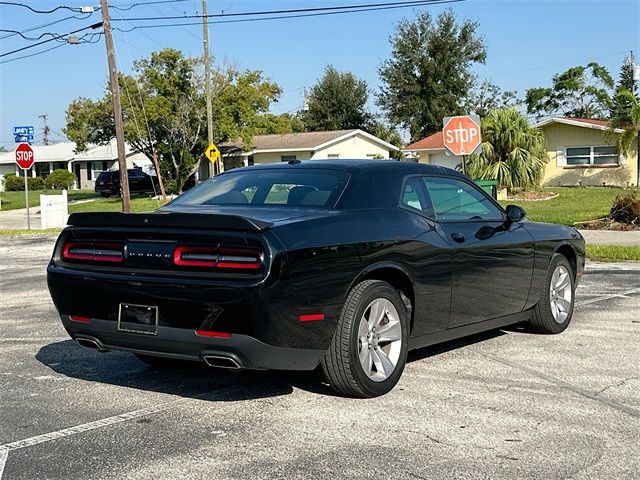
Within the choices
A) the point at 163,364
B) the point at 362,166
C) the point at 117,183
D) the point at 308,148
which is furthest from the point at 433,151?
the point at 163,364

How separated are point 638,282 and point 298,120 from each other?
65.0 meters

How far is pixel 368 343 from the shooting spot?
5355 mm

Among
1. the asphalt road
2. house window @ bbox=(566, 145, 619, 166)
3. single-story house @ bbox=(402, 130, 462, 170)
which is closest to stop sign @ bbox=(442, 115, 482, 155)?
the asphalt road

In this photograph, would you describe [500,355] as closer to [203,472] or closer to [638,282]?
[203,472]

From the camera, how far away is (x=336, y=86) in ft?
239

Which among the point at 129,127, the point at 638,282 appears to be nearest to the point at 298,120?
the point at 129,127

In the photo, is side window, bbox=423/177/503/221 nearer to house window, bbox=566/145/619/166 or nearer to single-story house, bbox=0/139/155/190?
house window, bbox=566/145/619/166

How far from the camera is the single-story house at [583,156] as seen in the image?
124ft

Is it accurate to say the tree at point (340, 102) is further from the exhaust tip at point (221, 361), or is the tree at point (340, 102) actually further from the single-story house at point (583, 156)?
the exhaust tip at point (221, 361)

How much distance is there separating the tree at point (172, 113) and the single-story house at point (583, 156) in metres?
16.6

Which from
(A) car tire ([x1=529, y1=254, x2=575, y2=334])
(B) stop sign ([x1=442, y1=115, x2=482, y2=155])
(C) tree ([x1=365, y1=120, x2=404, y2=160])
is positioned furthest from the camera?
(C) tree ([x1=365, y1=120, x2=404, y2=160])

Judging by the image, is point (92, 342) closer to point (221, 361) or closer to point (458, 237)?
point (221, 361)

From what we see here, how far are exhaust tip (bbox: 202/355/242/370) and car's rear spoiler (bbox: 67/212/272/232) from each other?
75 cm

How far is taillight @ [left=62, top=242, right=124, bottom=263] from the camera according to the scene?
5.25 metres
